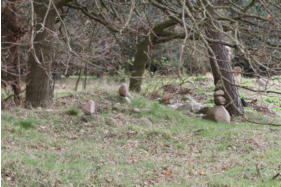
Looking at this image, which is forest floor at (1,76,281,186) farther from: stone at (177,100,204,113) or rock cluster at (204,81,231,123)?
stone at (177,100,204,113)

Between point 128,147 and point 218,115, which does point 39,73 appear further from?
point 218,115

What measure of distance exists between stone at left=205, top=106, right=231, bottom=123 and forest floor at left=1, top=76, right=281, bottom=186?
0.99 feet

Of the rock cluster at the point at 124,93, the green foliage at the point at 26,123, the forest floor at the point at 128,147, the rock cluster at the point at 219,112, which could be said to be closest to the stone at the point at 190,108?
the rock cluster at the point at 219,112

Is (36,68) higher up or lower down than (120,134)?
higher up

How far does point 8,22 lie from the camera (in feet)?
22.6

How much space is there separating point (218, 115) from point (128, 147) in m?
3.74

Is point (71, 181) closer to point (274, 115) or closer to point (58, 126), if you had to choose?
point (58, 126)

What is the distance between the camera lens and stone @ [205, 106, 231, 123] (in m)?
10.2

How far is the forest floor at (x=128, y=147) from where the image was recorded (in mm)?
5570

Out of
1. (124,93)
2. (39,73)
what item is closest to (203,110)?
(124,93)

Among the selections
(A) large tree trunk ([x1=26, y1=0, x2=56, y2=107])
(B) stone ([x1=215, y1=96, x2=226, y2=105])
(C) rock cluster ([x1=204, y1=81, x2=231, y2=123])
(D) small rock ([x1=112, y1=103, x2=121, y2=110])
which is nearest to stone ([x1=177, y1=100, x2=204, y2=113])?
(C) rock cluster ([x1=204, y1=81, x2=231, y2=123])

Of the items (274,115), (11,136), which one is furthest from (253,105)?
(11,136)

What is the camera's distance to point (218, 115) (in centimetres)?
1023

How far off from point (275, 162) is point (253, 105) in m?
6.06
